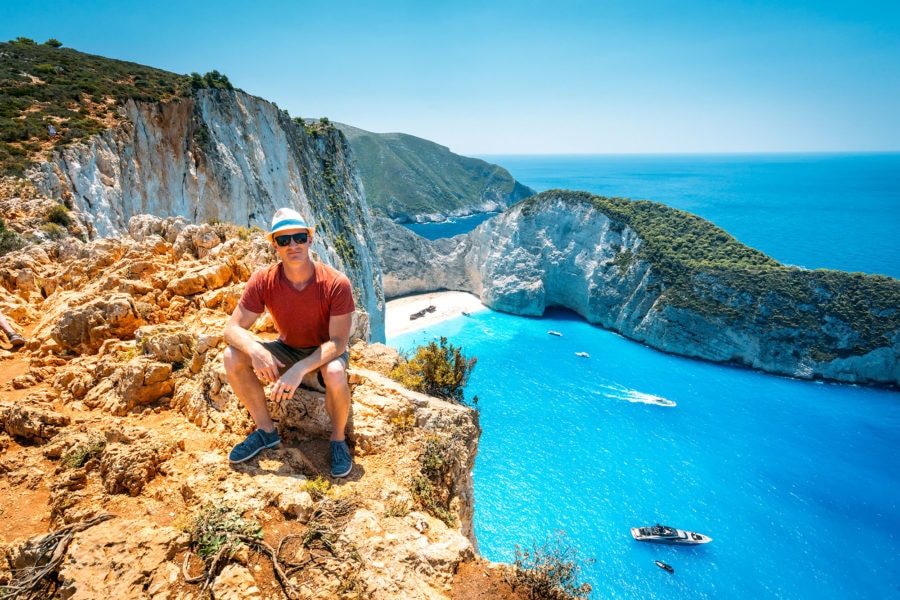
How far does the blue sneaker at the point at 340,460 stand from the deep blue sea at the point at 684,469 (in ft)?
37.0

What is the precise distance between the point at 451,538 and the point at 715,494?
29.9 metres

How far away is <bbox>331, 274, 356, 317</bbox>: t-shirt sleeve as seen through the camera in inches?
179

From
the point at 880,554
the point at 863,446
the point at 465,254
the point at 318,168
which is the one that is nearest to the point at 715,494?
the point at 880,554

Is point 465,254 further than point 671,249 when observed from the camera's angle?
Yes

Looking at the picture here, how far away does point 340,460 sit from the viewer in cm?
463

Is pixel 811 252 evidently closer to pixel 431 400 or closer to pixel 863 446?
pixel 863 446

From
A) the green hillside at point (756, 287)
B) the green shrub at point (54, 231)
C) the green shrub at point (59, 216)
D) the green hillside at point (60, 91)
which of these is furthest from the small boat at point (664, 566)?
the green hillside at point (60, 91)

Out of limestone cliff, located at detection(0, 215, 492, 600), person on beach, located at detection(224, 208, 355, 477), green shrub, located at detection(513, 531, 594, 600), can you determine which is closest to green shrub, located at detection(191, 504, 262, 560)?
limestone cliff, located at detection(0, 215, 492, 600)

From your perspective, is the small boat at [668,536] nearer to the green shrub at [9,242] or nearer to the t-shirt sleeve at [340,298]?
the t-shirt sleeve at [340,298]

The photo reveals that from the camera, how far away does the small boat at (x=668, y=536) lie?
2227cm

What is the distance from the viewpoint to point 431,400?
243 inches

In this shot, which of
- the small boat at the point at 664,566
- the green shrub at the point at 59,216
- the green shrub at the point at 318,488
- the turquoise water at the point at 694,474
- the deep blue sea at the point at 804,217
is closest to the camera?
the green shrub at the point at 318,488

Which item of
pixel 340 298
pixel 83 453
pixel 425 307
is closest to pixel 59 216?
pixel 83 453

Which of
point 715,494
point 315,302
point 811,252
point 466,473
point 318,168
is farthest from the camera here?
point 811,252
